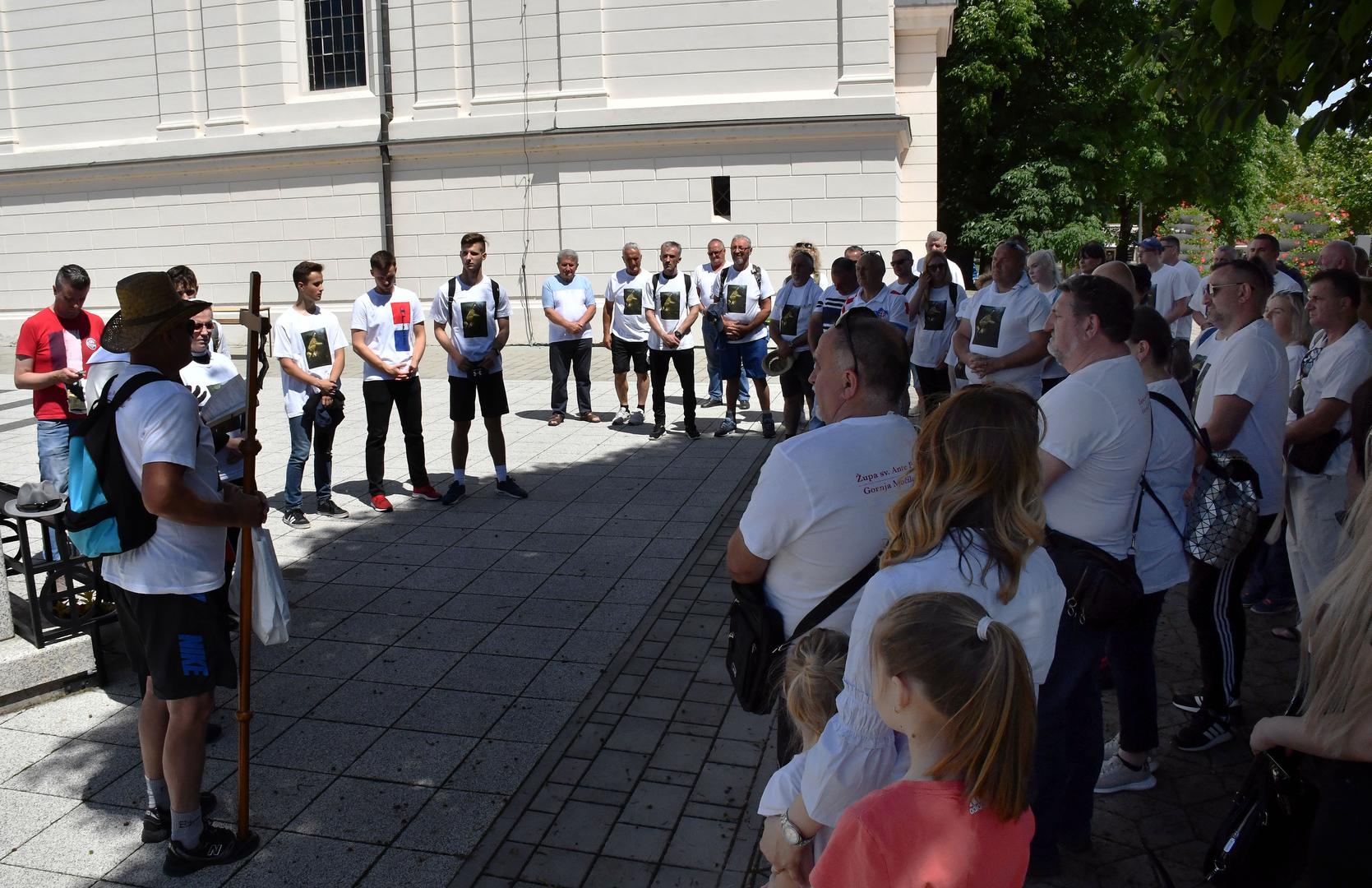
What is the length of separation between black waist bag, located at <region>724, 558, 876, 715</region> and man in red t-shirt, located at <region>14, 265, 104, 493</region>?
5188 millimetres

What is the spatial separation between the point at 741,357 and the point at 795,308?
126cm

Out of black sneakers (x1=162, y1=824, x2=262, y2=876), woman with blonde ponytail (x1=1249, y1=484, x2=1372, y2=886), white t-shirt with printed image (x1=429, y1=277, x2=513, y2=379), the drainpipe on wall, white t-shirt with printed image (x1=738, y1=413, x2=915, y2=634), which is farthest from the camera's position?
the drainpipe on wall

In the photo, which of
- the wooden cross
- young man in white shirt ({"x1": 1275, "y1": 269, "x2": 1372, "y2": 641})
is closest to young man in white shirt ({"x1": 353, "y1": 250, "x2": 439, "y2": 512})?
the wooden cross

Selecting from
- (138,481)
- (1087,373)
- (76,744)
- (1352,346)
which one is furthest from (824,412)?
(76,744)

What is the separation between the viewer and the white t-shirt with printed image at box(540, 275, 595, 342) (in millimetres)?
11750

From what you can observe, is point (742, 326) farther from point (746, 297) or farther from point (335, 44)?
point (335, 44)

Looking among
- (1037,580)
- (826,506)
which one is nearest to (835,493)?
(826,506)

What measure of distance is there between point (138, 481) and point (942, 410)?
2553 millimetres

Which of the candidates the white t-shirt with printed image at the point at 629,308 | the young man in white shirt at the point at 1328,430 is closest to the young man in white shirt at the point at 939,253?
the white t-shirt with printed image at the point at 629,308

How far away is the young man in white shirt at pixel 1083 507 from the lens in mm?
3441

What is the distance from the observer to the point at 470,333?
8516mm

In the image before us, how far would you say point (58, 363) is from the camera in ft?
22.1

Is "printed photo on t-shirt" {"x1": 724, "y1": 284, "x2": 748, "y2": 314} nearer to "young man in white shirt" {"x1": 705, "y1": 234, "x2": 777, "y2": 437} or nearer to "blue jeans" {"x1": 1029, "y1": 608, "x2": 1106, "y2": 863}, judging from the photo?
→ "young man in white shirt" {"x1": 705, "y1": 234, "x2": 777, "y2": 437}

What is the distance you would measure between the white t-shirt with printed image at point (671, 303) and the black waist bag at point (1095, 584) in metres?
7.61
